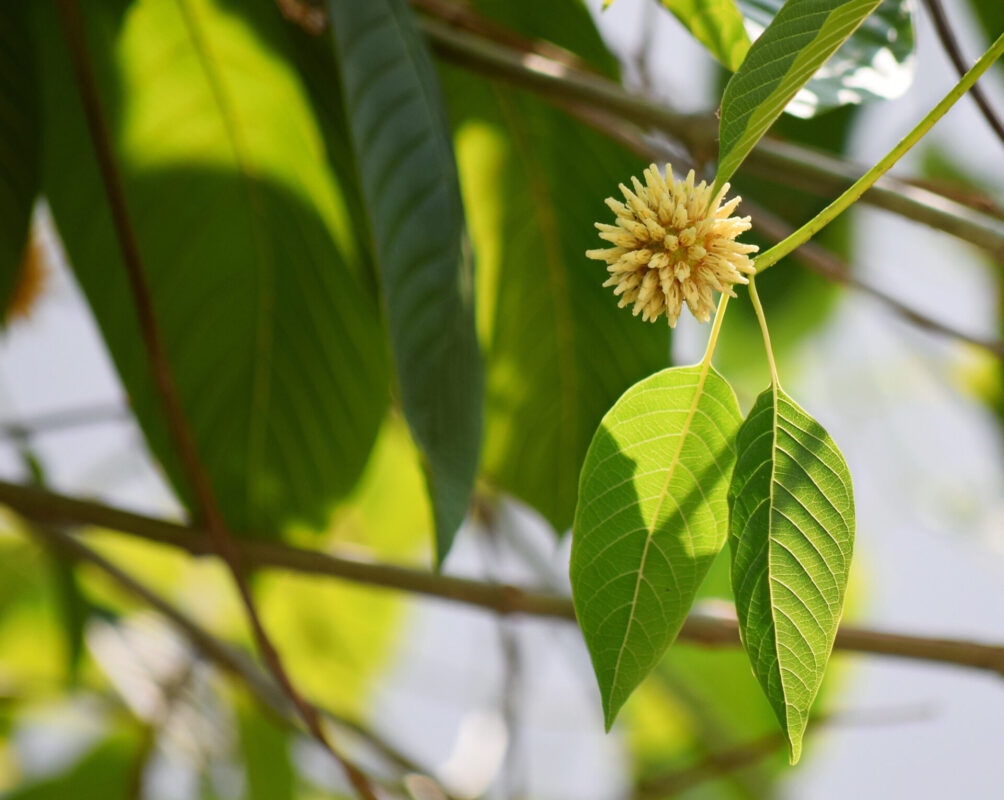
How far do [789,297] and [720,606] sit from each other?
0.51 metres

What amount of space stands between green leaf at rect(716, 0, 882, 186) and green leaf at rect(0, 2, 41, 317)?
44cm

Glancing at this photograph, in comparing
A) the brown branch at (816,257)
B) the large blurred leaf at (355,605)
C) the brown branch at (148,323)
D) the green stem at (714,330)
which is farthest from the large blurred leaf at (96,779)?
the green stem at (714,330)

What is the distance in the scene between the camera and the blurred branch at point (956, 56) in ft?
1.18

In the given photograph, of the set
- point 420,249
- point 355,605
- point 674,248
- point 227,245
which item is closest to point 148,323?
point 227,245

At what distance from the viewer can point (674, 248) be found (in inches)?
10.2

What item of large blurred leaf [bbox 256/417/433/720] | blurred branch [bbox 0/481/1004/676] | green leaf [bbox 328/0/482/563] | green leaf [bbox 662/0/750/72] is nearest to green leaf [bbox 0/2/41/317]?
blurred branch [bbox 0/481/1004/676]

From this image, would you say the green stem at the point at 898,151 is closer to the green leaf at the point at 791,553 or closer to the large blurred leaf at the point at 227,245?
the green leaf at the point at 791,553

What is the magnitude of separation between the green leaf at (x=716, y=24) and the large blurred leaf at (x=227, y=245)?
29 cm

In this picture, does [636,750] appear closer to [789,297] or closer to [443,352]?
→ [789,297]

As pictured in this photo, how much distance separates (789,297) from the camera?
3.12ft

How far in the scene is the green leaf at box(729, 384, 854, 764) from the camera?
246 millimetres

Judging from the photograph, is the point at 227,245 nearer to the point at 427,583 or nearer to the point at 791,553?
the point at 427,583

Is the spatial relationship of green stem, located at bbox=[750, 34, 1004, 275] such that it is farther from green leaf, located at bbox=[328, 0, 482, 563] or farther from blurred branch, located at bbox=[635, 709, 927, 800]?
blurred branch, located at bbox=[635, 709, 927, 800]

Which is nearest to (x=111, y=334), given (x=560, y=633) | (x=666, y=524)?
(x=666, y=524)
